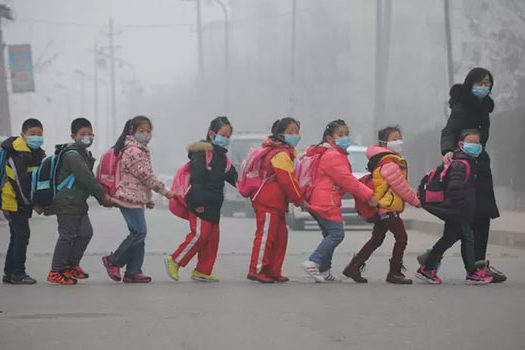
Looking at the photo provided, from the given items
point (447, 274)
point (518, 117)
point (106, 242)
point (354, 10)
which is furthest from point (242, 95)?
point (447, 274)

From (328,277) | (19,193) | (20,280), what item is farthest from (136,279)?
(328,277)

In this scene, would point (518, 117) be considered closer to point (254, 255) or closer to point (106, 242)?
point (106, 242)

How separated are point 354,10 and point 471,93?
69683 mm

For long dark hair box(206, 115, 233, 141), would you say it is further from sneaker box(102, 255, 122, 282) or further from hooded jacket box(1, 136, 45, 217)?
hooded jacket box(1, 136, 45, 217)

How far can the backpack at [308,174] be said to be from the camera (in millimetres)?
11305

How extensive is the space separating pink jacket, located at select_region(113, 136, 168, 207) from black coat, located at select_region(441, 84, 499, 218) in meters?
2.54

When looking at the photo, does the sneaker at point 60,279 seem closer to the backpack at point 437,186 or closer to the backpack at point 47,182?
the backpack at point 47,182

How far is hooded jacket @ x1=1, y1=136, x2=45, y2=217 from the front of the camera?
11008 mm

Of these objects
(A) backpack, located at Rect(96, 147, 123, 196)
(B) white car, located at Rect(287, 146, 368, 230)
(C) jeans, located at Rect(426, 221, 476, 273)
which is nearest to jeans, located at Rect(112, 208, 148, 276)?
(A) backpack, located at Rect(96, 147, 123, 196)

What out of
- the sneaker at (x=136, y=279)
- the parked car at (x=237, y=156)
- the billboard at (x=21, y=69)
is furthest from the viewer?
the billboard at (x=21, y=69)

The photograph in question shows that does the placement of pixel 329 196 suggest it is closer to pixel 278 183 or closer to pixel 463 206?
pixel 278 183

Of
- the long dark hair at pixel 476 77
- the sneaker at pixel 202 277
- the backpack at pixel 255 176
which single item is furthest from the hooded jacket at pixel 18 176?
the long dark hair at pixel 476 77

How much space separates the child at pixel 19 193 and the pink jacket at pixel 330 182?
8.03 ft

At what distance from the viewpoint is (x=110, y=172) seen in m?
11.1
